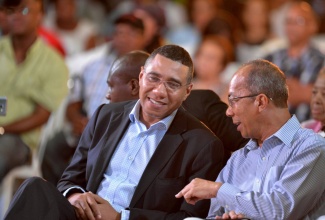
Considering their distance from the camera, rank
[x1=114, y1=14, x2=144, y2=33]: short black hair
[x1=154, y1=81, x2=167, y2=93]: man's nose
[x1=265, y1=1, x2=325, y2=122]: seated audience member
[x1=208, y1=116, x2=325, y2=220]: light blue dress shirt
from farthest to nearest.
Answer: [x1=114, y1=14, x2=144, y2=33]: short black hair < [x1=265, y1=1, x2=325, y2=122]: seated audience member < [x1=154, y1=81, x2=167, y2=93]: man's nose < [x1=208, y1=116, x2=325, y2=220]: light blue dress shirt

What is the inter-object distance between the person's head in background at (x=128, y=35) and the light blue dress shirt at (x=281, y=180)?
2.47m

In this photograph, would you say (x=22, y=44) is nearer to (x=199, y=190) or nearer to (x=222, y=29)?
(x=222, y=29)

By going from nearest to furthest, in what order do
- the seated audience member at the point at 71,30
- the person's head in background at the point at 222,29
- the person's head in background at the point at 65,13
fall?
the person's head in background at the point at 222,29
the seated audience member at the point at 71,30
the person's head in background at the point at 65,13

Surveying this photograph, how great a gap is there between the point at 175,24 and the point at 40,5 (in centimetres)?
282

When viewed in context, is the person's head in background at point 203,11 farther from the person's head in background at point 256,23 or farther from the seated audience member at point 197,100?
the seated audience member at point 197,100

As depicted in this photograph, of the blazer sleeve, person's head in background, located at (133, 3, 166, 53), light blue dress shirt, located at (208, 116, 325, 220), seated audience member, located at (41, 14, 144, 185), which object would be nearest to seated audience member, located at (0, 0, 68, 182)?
seated audience member, located at (41, 14, 144, 185)

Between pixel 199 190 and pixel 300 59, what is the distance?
9.69 feet

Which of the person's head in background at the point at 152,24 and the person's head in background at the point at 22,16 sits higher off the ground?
the person's head in background at the point at 22,16

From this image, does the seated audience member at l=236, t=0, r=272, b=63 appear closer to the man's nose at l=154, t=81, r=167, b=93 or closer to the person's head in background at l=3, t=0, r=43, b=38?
the person's head in background at l=3, t=0, r=43, b=38

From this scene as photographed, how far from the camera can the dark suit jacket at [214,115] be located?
4168mm

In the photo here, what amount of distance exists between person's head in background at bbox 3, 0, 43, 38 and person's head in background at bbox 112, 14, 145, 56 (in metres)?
0.65

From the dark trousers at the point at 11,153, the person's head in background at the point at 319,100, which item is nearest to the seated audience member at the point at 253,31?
the dark trousers at the point at 11,153

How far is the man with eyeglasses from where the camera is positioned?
342 centimetres

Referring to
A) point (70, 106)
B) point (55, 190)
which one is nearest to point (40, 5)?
point (70, 106)
